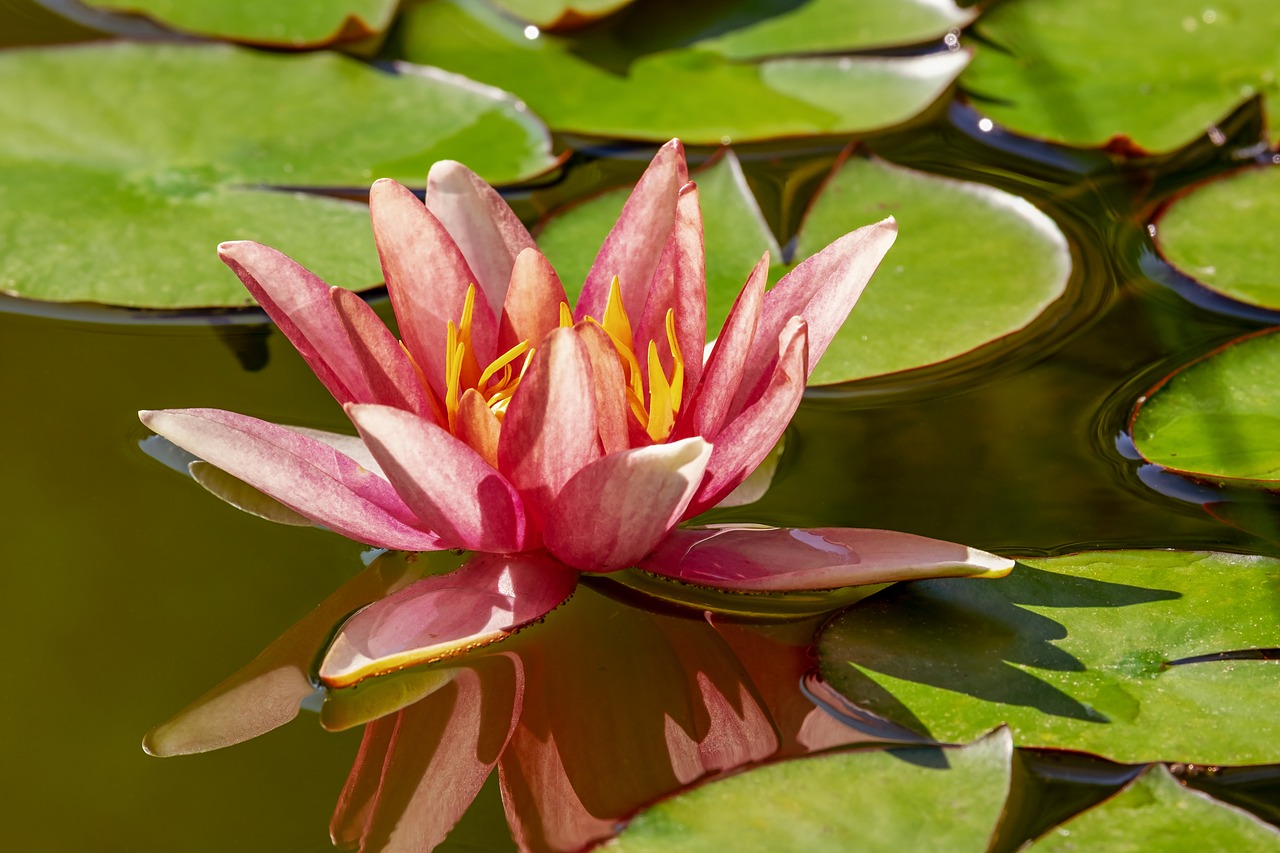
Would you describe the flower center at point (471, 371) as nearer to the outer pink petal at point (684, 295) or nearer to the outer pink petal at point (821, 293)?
the outer pink petal at point (684, 295)

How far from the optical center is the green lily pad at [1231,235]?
2.35m

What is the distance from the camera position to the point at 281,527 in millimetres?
1822

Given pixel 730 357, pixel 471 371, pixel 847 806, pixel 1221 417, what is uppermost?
pixel 730 357

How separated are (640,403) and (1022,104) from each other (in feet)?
6.04

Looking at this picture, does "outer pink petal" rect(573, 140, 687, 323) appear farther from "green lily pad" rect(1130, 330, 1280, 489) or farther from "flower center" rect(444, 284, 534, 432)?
"green lily pad" rect(1130, 330, 1280, 489)

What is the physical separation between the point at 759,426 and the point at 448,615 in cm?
47

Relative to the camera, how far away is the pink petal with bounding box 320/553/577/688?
1442 mm

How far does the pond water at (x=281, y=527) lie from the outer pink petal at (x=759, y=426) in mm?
251

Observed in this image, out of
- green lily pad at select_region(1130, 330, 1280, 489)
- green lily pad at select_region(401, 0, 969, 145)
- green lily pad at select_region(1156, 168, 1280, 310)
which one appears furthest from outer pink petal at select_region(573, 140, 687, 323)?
green lily pad at select_region(1156, 168, 1280, 310)

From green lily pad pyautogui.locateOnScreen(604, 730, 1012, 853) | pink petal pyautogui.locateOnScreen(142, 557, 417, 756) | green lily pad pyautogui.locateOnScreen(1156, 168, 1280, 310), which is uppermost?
green lily pad pyautogui.locateOnScreen(1156, 168, 1280, 310)

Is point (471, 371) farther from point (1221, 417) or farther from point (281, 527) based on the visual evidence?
point (1221, 417)

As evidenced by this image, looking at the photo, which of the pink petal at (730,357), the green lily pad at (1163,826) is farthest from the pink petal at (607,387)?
the green lily pad at (1163,826)

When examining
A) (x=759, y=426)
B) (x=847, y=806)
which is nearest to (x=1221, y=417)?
(x=759, y=426)

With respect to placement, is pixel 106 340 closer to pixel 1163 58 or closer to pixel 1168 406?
pixel 1168 406
